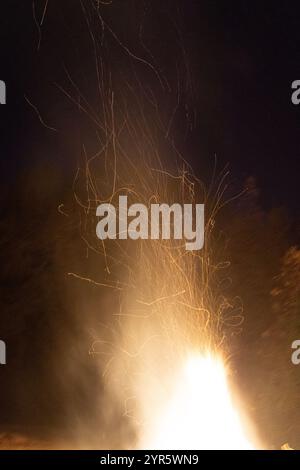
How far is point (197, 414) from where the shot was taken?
2.16 metres

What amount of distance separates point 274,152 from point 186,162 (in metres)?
0.38

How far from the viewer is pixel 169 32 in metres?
2.12

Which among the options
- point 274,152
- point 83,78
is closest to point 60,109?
point 83,78

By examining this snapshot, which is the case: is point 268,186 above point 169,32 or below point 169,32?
below

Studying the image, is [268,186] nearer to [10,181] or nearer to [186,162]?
[186,162]

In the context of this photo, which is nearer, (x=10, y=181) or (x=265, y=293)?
(x=10, y=181)

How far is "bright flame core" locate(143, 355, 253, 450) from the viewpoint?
2.15m

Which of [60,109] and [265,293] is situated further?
[265,293]

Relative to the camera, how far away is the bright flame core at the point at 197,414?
2154 mm

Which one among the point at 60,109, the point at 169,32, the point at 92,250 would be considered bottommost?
the point at 92,250

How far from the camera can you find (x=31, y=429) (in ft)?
6.81

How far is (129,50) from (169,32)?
0.18 m
